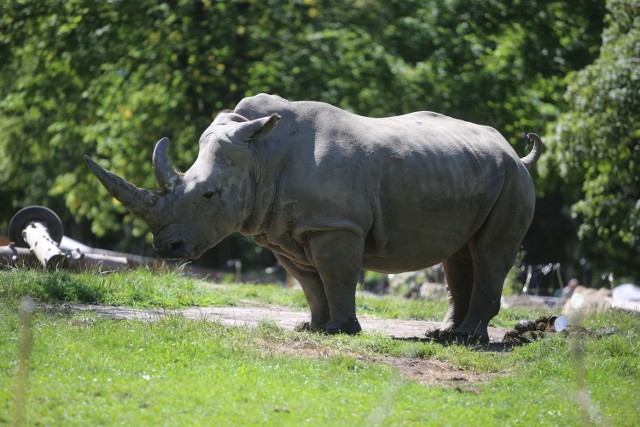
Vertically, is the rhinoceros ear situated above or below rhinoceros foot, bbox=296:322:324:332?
above

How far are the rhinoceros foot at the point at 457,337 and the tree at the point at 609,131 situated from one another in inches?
328

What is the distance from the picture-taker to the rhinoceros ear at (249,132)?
388 inches

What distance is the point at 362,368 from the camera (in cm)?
858

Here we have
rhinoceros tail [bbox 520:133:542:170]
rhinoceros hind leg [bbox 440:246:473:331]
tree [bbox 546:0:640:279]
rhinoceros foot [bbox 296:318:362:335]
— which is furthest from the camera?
tree [bbox 546:0:640:279]

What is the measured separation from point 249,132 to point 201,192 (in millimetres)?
770

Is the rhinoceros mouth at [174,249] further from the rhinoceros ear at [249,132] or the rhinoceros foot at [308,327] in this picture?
the rhinoceros foot at [308,327]

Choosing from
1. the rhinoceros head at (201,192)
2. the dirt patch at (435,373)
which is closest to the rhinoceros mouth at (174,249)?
the rhinoceros head at (201,192)

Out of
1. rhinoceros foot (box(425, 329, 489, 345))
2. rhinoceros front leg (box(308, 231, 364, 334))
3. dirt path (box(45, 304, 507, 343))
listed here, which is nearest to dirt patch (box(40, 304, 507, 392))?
dirt path (box(45, 304, 507, 343))

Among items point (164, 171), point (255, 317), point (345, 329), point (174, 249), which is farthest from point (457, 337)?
point (164, 171)

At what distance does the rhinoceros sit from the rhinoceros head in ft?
0.04

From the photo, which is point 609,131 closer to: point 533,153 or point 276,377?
point 533,153

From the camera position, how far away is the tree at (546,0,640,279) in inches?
699

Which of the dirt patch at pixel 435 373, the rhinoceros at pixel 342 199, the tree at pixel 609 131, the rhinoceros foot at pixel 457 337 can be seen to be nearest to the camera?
the dirt patch at pixel 435 373

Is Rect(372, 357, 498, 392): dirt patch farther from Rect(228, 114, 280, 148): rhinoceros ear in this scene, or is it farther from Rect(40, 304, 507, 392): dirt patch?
Rect(228, 114, 280, 148): rhinoceros ear
